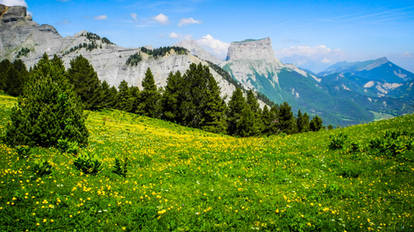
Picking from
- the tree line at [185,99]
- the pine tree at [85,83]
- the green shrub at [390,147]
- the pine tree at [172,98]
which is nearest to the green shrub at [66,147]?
the green shrub at [390,147]

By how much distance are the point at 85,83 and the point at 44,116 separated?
47772 mm

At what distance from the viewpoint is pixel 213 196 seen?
9336 mm

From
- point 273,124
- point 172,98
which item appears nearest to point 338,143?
point 172,98

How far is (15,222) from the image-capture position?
630cm

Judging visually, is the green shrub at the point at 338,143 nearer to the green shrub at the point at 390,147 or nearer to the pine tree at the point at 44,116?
the green shrub at the point at 390,147

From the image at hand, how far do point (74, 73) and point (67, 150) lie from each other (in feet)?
166

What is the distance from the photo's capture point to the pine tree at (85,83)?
176 feet

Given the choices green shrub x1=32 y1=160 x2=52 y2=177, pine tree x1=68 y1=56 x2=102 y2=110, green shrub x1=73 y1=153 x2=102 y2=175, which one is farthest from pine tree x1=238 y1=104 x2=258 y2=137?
green shrub x1=32 y1=160 x2=52 y2=177

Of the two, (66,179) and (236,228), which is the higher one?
(66,179)

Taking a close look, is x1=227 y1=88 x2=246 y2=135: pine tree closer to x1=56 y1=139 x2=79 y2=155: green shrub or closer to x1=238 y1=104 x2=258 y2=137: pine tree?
x1=238 y1=104 x2=258 y2=137: pine tree

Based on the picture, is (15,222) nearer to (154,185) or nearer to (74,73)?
(154,185)

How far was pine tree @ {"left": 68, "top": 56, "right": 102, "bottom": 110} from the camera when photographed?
53.5 m

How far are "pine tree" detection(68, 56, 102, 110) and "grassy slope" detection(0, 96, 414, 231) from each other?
45.3 m

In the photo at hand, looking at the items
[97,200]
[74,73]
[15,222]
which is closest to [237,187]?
[97,200]
